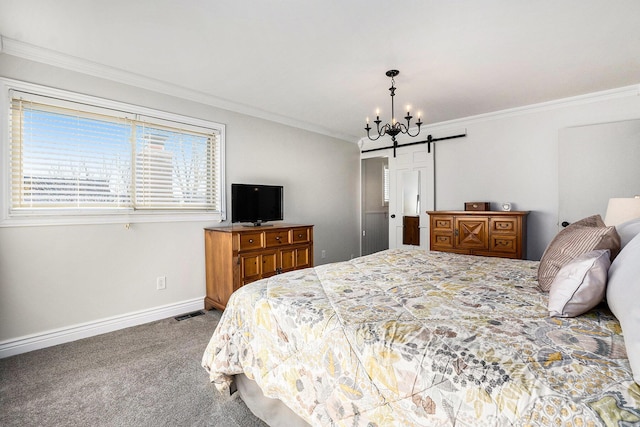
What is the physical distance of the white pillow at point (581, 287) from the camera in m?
1.11

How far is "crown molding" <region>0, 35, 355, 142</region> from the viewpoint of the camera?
7.93 feet

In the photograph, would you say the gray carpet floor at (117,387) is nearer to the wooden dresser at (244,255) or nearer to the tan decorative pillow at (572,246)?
the wooden dresser at (244,255)

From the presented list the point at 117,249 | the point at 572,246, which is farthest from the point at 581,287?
the point at 117,249

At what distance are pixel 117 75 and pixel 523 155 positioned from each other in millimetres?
4798

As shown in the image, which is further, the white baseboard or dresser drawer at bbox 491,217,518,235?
dresser drawer at bbox 491,217,518,235

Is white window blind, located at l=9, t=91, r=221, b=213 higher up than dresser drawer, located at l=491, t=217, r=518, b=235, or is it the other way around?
white window blind, located at l=9, t=91, r=221, b=213

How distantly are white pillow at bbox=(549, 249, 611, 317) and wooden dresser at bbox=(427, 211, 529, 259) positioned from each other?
8.94 ft

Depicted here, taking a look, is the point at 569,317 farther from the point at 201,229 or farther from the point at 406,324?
the point at 201,229

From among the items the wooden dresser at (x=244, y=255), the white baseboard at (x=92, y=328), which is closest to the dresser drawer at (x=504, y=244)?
the wooden dresser at (x=244, y=255)

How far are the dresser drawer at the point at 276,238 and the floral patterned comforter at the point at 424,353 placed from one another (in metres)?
1.71

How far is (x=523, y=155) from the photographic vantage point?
13.1 ft

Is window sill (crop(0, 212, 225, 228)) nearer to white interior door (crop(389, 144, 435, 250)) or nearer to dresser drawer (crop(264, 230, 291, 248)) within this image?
dresser drawer (crop(264, 230, 291, 248))

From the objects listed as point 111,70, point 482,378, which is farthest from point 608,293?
point 111,70

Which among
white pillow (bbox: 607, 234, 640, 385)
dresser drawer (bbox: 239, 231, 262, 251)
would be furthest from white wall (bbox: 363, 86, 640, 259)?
white pillow (bbox: 607, 234, 640, 385)
